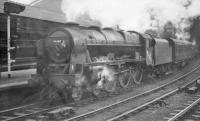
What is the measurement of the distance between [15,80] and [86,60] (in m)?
3.49

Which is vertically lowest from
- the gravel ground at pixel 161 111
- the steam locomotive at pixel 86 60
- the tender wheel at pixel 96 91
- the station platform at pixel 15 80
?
the gravel ground at pixel 161 111

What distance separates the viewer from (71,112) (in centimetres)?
787

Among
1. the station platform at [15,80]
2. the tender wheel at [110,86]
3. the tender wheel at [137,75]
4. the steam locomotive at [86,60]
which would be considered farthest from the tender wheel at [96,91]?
the tender wheel at [137,75]

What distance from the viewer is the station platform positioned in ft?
32.0

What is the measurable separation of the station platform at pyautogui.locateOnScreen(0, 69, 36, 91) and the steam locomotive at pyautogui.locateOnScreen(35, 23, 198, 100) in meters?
1.01

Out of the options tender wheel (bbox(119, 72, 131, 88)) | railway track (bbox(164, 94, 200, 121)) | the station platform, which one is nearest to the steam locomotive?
tender wheel (bbox(119, 72, 131, 88))

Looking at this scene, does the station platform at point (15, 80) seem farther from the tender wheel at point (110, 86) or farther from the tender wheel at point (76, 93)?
the tender wheel at point (110, 86)

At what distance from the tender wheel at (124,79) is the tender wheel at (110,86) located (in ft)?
1.71

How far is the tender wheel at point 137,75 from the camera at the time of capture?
45.8 feet

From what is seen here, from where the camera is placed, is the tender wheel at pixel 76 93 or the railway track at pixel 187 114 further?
the tender wheel at pixel 76 93

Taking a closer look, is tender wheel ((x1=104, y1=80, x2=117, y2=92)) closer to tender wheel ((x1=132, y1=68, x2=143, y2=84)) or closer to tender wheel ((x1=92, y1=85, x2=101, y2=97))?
tender wheel ((x1=92, y1=85, x2=101, y2=97))

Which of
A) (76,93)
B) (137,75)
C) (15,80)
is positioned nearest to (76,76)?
(76,93)

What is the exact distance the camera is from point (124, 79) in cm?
1284

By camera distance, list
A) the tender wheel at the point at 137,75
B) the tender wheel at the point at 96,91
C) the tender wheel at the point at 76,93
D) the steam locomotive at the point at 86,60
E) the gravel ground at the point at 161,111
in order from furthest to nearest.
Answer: the tender wheel at the point at 137,75, the tender wheel at the point at 96,91, the steam locomotive at the point at 86,60, the tender wheel at the point at 76,93, the gravel ground at the point at 161,111
